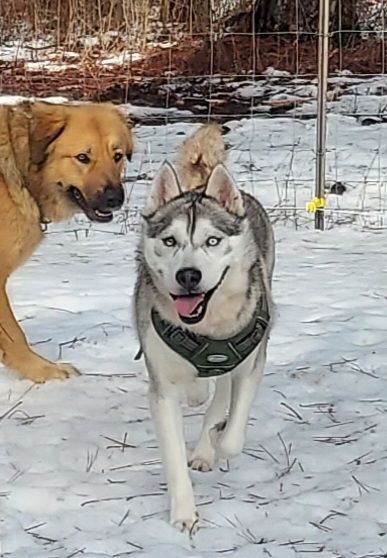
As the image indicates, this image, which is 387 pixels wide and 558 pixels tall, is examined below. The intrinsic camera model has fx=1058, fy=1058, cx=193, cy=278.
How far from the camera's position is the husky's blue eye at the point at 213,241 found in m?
3.23

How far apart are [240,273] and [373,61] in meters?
11.0

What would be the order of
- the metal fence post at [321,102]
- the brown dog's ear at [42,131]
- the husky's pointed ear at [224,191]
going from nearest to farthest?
the husky's pointed ear at [224,191], the brown dog's ear at [42,131], the metal fence post at [321,102]

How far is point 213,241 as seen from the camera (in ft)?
10.6

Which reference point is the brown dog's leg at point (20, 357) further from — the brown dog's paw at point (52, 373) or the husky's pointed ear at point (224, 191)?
the husky's pointed ear at point (224, 191)

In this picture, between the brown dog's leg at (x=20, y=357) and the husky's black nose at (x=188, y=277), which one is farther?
the brown dog's leg at (x=20, y=357)

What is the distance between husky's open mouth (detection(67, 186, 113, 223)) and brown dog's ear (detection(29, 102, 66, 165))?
0.20 meters

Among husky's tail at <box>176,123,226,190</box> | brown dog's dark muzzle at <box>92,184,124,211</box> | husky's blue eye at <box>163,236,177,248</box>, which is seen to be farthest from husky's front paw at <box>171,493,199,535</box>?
brown dog's dark muzzle at <box>92,184,124,211</box>

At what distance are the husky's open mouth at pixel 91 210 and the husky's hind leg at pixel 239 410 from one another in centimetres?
147

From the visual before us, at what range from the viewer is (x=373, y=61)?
13766 millimetres

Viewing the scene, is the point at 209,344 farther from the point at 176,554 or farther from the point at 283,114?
the point at 283,114

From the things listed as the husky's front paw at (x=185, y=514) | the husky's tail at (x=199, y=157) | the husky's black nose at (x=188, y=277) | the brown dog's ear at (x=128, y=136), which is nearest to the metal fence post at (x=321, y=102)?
the brown dog's ear at (x=128, y=136)

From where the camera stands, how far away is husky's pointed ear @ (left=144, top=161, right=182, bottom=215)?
3.43 metres

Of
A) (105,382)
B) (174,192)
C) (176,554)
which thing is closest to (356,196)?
(105,382)

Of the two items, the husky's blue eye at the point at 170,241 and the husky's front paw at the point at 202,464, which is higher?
the husky's blue eye at the point at 170,241
